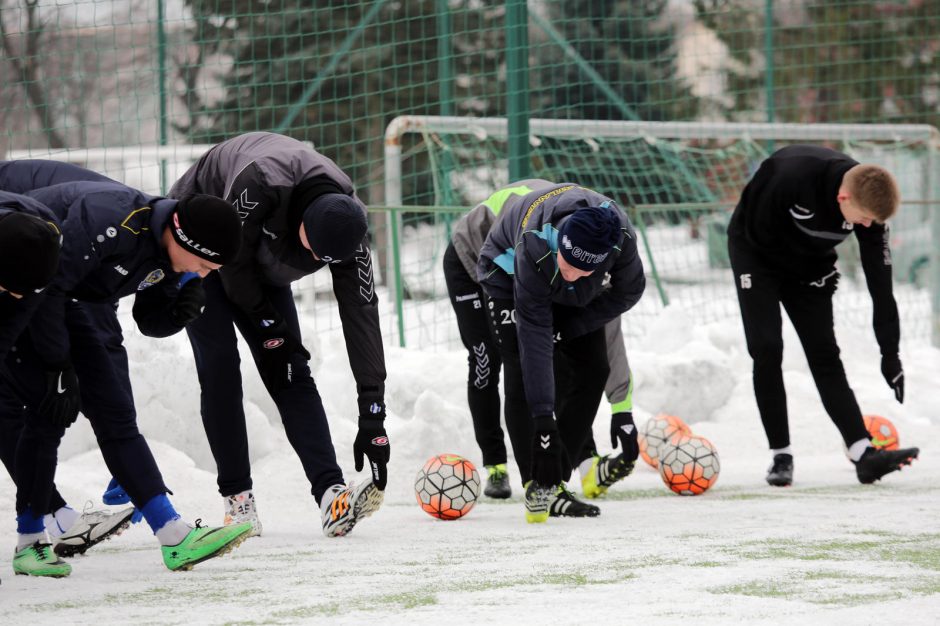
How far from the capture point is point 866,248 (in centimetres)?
568

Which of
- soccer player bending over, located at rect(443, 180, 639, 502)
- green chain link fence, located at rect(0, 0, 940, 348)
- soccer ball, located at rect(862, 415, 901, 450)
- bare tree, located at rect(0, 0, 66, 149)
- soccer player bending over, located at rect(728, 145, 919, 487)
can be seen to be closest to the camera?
soccer player bending over, located at rect(443, 180, 639, 502)

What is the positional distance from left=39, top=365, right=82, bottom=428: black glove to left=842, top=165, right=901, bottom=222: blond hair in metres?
3.17

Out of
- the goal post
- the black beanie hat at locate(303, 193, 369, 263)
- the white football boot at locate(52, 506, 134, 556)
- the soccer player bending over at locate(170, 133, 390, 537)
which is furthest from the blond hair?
the goal post

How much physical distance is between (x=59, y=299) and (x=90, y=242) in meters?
0.21

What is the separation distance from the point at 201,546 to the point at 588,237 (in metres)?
1.62

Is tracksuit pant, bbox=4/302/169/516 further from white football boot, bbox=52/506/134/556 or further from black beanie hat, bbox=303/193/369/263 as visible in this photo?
black beanie hat, bbox=303/193/369/263

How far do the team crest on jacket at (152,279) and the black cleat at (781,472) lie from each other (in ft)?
10.3

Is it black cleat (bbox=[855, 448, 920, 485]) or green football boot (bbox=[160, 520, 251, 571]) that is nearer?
green football boot (bbox=[160, 520, 251, 571])

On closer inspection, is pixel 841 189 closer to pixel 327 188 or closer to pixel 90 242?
pixel 327 188

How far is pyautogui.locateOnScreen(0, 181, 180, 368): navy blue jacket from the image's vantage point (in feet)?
11.9

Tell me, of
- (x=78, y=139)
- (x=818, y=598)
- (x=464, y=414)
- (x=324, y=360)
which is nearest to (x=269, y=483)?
(x=464, y=414)

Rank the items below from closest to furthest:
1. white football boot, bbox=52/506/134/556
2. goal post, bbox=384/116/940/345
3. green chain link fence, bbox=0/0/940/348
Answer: white football boot, bbox=52/506/134/556, green chain link fence, bbox=0/0/940/348, goal post, bbox=384/116/940/345

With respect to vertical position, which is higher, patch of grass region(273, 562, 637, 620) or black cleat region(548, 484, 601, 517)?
patch of grass region(273, 562, 637, 620)

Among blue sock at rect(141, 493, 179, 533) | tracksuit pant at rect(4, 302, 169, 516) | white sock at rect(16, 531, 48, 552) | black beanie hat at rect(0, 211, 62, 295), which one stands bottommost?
white sock at rect(16, 531, 48, 552)
